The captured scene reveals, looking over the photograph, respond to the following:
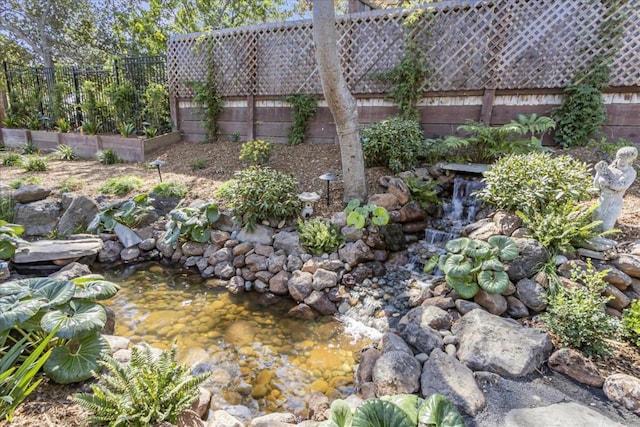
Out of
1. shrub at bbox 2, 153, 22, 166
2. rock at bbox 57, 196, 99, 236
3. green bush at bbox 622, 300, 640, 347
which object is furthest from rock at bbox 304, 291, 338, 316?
shrub at bbox 2, 153, 22, 166

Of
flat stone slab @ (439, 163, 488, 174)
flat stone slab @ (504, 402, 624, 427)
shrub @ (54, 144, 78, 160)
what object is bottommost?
flat stone slab @ (504, 402, 624, 427)

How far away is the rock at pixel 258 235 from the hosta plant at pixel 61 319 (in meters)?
2.02

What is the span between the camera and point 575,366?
203 cm

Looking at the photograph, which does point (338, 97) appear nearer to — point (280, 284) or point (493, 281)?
point (280, 284)

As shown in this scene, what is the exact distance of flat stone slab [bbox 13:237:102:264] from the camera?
3682mm

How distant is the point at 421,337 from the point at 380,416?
35.7 inches

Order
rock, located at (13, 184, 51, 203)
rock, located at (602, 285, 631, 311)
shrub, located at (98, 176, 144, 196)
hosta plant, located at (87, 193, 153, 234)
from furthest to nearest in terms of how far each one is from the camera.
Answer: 1. shrub, located at (98, 176, 144, 196)
2. rock, located at (13, 184, 51, 203)
3. hosta plant, located at (87, 193, 153, 234)
4. rock, located at (602, 285, 631, 311)

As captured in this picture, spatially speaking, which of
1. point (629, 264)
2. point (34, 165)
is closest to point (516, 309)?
point (629, 264)

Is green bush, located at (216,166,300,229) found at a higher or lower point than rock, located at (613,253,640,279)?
higher

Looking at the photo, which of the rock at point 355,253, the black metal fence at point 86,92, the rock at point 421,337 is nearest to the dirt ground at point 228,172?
the rock at point 355,253

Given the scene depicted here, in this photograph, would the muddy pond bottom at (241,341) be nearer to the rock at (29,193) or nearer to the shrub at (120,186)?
the shrub at (120,186)

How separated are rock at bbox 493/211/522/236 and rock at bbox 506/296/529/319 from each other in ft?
2.53

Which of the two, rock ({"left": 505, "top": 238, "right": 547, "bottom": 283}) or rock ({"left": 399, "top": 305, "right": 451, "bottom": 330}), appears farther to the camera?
rock ({"left": 505, "top": 238, "right": 547, "bottom": 283})

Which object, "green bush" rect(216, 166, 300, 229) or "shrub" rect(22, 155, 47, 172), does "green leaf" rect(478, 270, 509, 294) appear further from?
"shrub" rect(22, 155, 47, 172)
